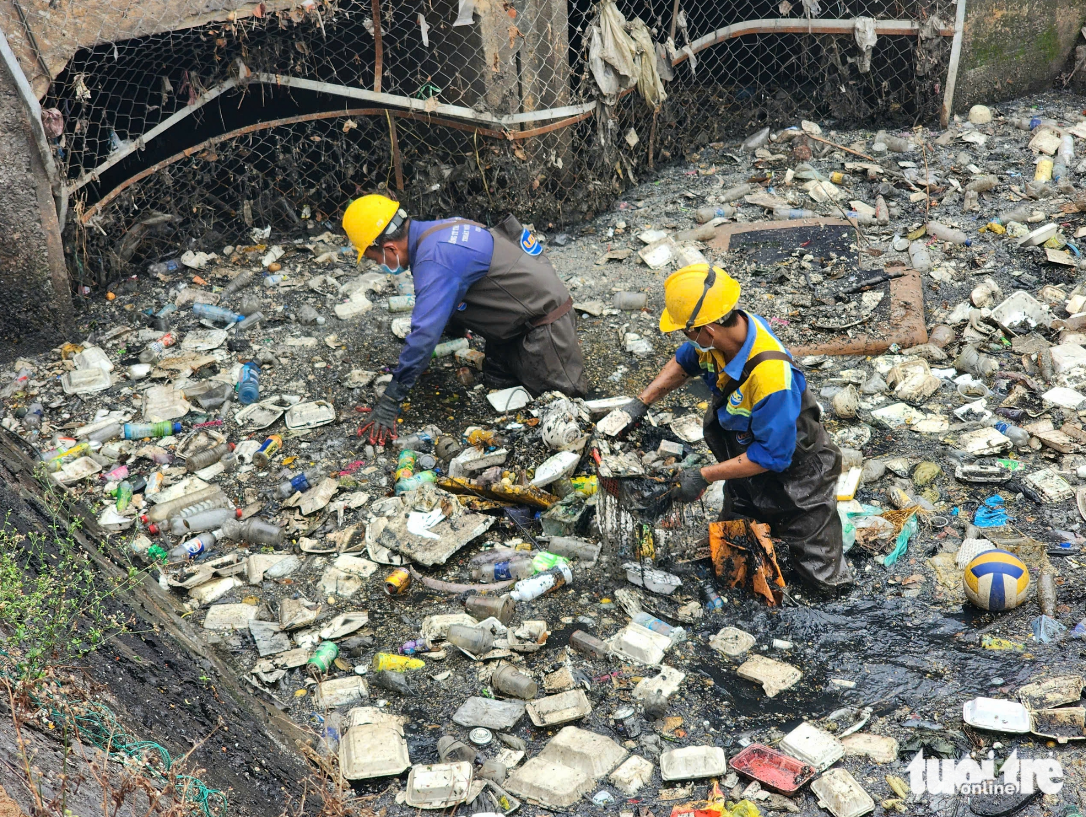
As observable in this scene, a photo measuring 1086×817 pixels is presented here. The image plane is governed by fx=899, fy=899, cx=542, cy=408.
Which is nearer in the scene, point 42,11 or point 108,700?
point 108,700

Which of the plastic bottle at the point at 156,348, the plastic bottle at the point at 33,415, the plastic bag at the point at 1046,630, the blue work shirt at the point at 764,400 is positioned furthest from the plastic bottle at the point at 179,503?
the plastic bag at the point at 1046,630

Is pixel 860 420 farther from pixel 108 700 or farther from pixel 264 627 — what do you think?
pixel 108 700

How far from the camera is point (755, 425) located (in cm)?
330

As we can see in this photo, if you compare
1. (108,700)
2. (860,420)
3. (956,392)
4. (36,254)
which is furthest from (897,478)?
(36,254)

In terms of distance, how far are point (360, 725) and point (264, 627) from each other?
0.73 m

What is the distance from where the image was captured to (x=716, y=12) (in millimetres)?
7922

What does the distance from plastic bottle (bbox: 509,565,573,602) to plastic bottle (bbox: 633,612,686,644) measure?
0.37 metres

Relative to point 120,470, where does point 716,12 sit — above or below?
above

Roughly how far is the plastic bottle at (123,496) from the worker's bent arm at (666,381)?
8.49ft

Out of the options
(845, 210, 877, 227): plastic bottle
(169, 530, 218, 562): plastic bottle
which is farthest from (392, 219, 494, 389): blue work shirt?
(845, 210, 877, 227): plastic bottle

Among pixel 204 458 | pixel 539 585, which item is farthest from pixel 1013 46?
pixel 204 458

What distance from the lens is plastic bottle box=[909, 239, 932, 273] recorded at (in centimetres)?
605

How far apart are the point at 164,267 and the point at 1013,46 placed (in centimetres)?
728

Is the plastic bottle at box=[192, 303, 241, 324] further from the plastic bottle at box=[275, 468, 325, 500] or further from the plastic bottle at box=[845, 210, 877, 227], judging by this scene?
the plastic bottle at box=[845, 210, 877, 227]
